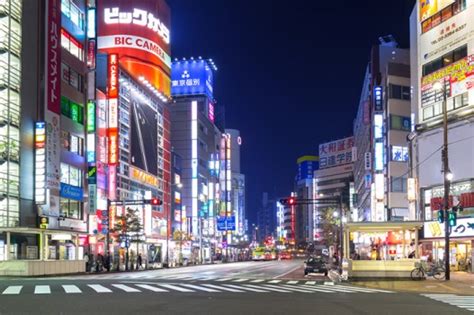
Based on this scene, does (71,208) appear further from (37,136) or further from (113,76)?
(113,76)

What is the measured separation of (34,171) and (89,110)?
1384 centimetres

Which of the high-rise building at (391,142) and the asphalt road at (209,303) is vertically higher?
the high-rise building at (391,142)

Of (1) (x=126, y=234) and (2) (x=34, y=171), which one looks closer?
(2) (x=34, y=171)

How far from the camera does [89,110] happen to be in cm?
6575

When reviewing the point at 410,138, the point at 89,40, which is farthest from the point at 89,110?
the point at 410,138

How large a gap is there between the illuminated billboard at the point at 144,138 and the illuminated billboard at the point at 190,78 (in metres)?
44.1

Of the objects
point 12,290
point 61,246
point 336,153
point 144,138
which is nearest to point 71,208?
point 61,246

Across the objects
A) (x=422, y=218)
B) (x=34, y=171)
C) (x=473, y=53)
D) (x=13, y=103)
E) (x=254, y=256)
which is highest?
(x=473, y=53)

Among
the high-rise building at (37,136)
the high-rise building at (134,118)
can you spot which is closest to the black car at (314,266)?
the high-rise building at (37,136)

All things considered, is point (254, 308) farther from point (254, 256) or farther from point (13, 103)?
point (254, 256)

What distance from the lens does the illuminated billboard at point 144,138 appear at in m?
91.9

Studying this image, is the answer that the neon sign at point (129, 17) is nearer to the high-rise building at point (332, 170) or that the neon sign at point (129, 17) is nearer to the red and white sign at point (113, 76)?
the red and white sign at point (113, 76)

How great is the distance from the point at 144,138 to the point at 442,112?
5023 centimetres

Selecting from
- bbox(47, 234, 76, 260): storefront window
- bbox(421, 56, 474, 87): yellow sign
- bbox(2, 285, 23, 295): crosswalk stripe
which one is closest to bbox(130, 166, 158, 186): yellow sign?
bbox(47, 234, 76, 260): storefront window
